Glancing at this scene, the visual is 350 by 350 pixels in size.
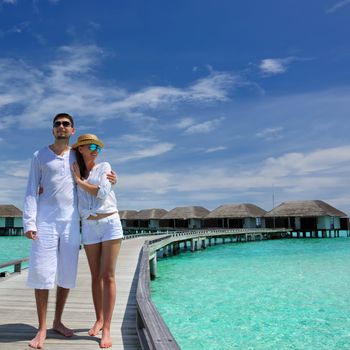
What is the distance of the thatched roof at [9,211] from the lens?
177 ft

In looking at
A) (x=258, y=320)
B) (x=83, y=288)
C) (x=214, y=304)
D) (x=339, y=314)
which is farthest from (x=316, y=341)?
(x=83, y=288)

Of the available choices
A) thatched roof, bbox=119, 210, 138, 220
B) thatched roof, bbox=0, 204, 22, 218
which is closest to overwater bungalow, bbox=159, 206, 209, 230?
thatched roof, bbox=119, 210, 138, 220

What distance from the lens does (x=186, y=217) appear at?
175 feet

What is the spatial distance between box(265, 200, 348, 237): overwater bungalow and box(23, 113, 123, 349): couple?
157ft

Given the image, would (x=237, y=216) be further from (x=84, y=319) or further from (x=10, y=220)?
(x=84, y=319)

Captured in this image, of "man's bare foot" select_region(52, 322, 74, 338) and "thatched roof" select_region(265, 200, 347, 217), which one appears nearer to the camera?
"man's bare foot" select_region(52, 322, 74, 338)

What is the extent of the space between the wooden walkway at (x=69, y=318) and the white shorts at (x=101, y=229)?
102 cm

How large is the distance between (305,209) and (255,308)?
4117 cm

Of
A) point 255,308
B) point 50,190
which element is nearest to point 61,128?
point 50,190

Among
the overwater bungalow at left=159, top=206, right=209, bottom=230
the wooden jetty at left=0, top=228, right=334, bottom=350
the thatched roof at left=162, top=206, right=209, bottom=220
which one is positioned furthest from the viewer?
the overwater bungalow at left=159, top=206, right=209, bottom=230

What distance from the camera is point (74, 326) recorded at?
4.18 metres

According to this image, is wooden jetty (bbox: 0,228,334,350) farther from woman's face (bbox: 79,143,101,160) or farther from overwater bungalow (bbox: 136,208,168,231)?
overwater bungalow (bbox: 136,208,168,231)

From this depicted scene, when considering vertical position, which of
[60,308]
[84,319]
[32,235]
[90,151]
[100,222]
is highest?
[90,151]

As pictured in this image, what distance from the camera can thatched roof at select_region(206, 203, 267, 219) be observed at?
50.2 m
